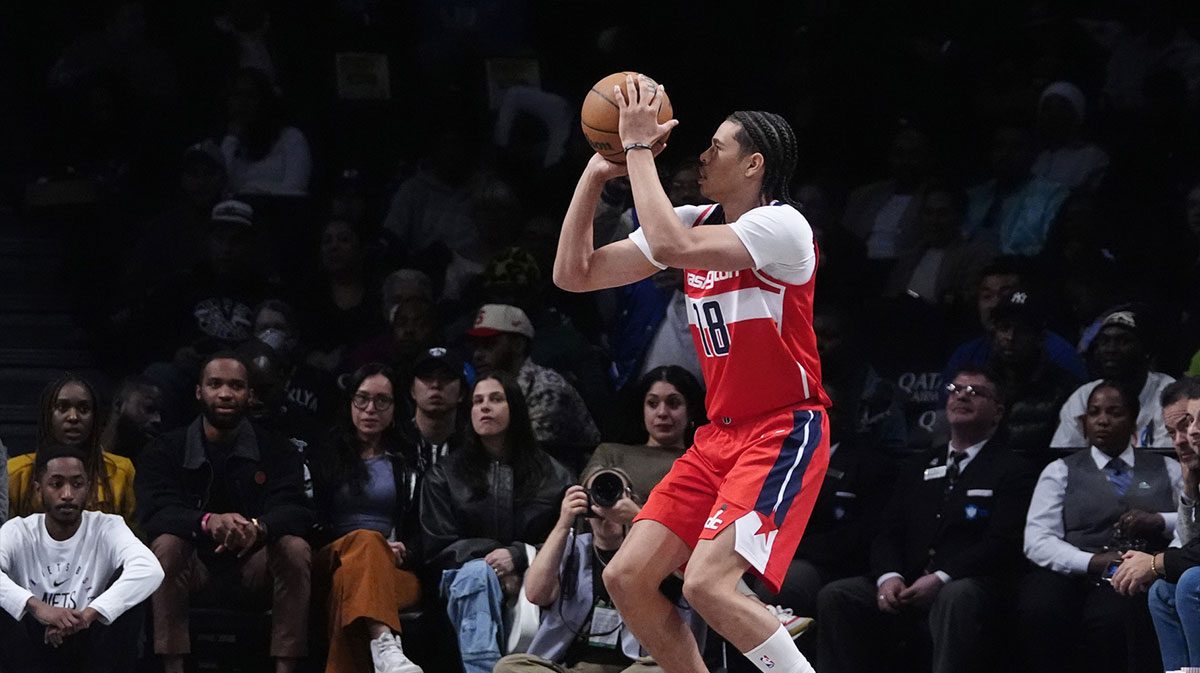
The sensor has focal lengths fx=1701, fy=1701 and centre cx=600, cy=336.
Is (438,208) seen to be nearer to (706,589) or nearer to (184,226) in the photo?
(184,226)

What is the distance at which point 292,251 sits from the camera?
9602 mm

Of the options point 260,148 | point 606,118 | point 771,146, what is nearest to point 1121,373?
point 771,146

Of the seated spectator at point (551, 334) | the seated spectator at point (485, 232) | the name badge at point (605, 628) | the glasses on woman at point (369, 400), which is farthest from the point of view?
the seated spectator at point (485, 232)

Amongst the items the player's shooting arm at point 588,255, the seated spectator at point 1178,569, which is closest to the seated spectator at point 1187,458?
the seated spectator at point 1178,569

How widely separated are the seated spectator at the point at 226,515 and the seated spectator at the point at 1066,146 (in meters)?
4.36

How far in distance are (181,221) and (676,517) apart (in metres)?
5.31

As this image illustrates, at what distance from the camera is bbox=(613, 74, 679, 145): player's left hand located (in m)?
5.02

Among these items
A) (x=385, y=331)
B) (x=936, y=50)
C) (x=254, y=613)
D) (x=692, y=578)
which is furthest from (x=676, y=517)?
(x=936, y=50)

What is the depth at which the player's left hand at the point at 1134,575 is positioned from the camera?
22.6 feet

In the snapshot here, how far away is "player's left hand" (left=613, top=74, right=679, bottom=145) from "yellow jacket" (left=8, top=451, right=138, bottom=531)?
11.8 feet

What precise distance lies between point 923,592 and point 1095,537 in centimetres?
78

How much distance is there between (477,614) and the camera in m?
7.16

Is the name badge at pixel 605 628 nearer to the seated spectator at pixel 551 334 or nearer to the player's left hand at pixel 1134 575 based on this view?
the seated spectator at pixel 551 334

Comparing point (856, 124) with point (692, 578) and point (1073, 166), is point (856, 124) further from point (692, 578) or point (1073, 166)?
point (692, 578)
